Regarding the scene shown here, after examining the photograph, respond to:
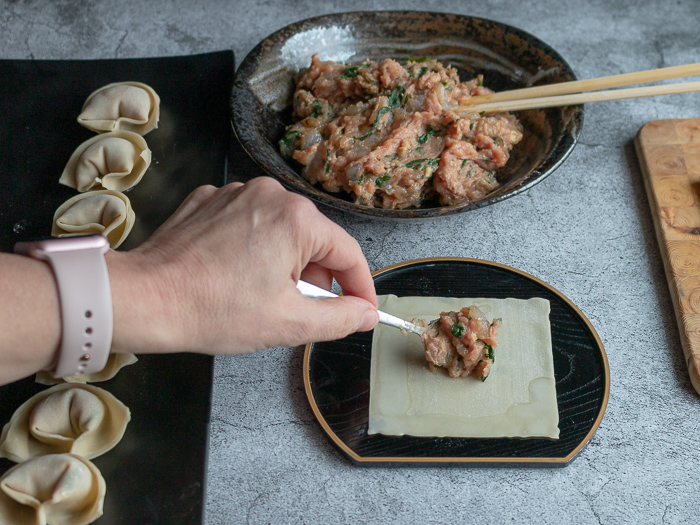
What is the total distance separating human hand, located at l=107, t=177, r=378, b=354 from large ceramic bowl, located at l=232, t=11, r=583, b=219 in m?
0.68

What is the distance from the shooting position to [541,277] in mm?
2143

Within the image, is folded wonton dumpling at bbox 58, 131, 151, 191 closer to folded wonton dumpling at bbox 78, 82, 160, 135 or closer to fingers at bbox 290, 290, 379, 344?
folded wonton dumpling at bbox 78, 82, 160, 135

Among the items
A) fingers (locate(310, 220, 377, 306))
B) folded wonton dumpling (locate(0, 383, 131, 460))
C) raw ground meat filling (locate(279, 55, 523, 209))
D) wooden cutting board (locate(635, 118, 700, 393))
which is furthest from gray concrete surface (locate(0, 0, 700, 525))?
fingers (locate(310, 220, 377, 306))

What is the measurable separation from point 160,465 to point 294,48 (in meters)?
1.70

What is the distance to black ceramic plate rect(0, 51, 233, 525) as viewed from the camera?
1.62 meters

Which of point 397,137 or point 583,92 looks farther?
point 583,92

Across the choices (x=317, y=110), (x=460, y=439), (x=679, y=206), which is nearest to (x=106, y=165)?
(x=317, y=110)

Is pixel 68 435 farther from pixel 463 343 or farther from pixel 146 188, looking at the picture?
pixel 463 343

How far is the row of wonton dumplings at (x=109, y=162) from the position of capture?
7.11 feet

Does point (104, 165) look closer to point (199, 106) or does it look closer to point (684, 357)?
point (199, 106)

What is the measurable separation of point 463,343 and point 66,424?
1114 mm

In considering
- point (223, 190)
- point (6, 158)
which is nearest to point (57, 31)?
point (6, 158)

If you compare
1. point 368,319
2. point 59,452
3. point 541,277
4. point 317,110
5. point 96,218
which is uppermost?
point 317,110

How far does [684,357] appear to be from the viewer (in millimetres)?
1932
